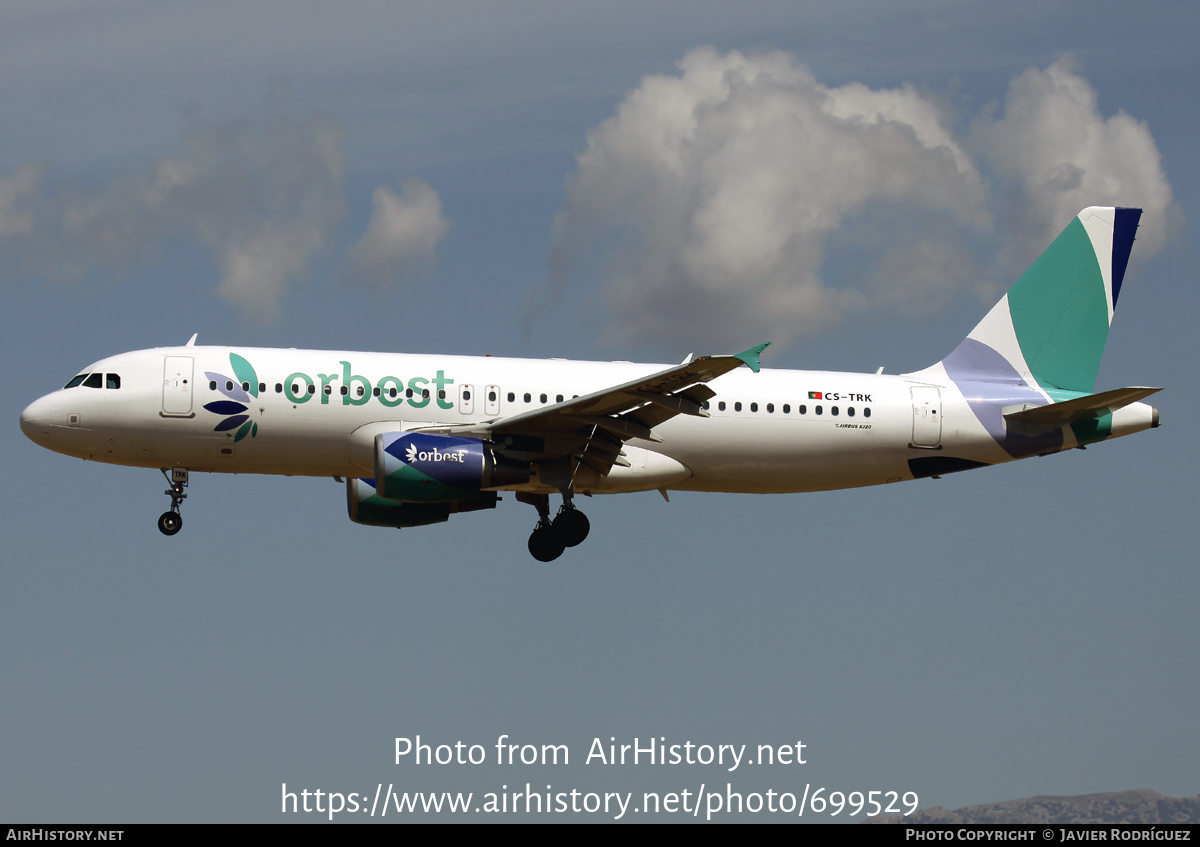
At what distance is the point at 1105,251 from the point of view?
39.6m

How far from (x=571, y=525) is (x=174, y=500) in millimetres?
9585

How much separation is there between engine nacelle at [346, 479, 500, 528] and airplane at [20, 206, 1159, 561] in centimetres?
5

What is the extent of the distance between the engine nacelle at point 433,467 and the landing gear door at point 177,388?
4547 mm

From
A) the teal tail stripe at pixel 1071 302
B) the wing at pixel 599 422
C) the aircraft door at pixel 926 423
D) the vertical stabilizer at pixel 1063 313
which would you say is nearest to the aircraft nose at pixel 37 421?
the wing at pixel 599 422

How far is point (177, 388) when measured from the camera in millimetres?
32562

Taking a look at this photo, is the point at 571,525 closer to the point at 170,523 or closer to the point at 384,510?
the point at 384,510

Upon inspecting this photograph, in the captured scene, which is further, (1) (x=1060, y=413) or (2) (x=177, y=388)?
(1) (x=1060, y=413)

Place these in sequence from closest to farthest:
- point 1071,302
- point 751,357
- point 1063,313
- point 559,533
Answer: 1. point 751,357
2. point 559,533
3. point 1063,313
4. point 1071,302

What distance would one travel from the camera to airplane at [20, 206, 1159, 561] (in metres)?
32.3

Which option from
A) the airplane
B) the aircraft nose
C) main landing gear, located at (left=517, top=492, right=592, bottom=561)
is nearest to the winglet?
the airplane

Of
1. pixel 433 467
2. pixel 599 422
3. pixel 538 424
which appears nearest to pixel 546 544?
pixel 538 424

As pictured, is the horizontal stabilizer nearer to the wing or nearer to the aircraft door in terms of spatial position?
the aircraft door

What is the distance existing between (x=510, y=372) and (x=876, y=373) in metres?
9.63
